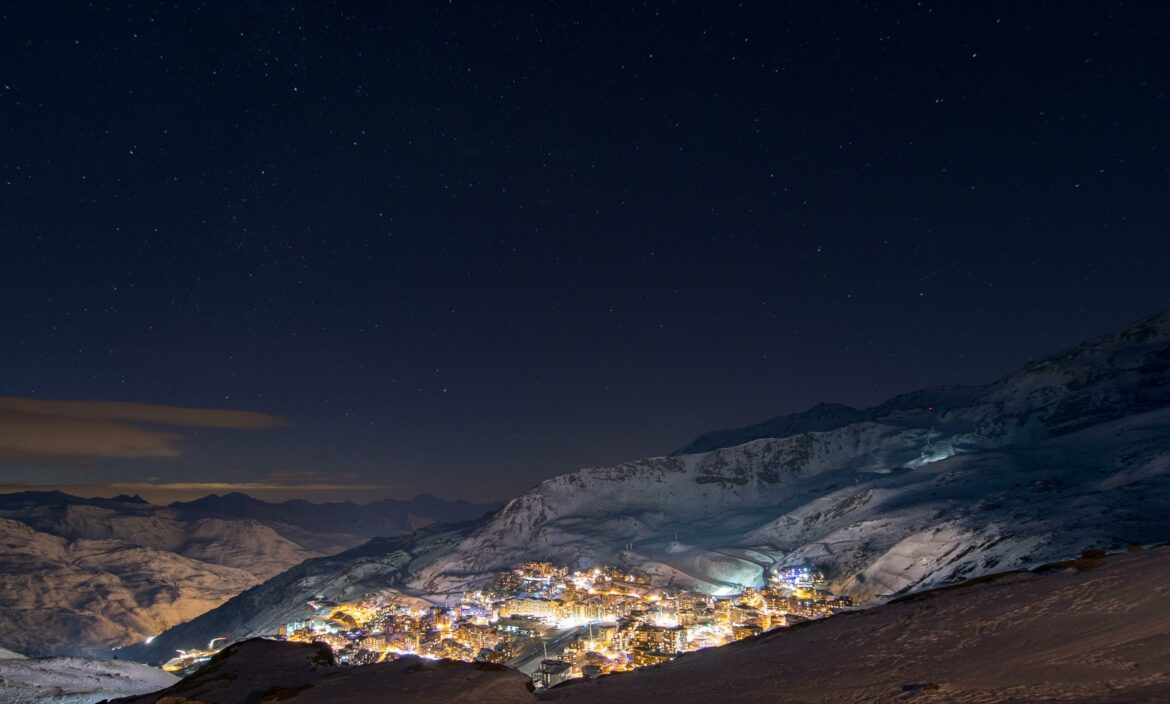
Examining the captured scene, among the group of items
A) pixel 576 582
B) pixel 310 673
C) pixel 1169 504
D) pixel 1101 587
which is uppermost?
pixel 1101 587

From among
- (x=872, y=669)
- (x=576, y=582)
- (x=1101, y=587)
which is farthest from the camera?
(x=576, y=582)

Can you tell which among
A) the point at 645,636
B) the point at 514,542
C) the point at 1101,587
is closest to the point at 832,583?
the point at 645,636

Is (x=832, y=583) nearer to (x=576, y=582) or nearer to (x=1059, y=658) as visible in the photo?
(x=576, y=582)

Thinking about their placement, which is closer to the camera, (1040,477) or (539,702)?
(539,702)

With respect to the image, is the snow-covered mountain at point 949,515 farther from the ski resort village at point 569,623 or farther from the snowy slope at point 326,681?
the snowy slope at point 326,681

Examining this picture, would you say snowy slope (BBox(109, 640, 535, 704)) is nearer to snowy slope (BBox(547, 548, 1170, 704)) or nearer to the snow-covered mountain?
snowy slope (BBox(547, 548, 1170, 704))

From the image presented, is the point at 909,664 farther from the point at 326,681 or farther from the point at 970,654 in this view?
the point at 326,681

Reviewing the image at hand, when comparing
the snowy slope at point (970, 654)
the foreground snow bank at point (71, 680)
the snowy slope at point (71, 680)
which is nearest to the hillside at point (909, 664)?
the snowy slope at point (970, 654)

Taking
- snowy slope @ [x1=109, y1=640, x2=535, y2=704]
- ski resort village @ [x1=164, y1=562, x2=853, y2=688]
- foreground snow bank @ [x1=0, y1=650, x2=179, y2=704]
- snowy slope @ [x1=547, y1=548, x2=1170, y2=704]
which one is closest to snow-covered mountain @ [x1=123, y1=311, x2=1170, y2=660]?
ski resort village @ [x1=164, y1=562, x2=853, y2=688]

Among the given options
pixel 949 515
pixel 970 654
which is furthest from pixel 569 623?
pixel 970 654
